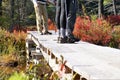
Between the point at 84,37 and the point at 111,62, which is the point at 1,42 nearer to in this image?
the point at 84,37

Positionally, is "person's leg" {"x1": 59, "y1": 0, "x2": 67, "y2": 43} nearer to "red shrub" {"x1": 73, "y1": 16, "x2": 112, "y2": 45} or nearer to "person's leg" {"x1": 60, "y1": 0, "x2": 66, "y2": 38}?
"person's leg" {"x1": 60, "y1": 0, "x2": 66, "y2": 38}

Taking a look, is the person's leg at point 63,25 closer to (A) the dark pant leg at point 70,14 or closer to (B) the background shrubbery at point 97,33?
(A) the dark pant leg at point 70,14

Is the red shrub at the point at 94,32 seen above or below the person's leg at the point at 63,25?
below

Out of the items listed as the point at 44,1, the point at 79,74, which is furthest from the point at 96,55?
the point at 44,1

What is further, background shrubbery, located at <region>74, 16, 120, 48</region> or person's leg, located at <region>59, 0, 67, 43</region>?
background shrubbery, located at <region>74, 16, 120, 48</region>

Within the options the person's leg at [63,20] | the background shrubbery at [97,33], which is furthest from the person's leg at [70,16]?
the background shrubbery at [97,33]

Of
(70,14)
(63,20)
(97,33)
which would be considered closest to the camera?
(70,14)

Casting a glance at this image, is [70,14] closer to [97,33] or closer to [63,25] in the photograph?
[63,25]

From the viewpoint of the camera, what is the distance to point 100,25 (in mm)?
13484

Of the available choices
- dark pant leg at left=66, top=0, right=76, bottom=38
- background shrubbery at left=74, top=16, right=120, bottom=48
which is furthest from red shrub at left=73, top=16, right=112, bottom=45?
dark pant leg at left=66, top=0, right=76, bottom=38

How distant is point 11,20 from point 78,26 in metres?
12.6

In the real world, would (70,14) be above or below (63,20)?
above

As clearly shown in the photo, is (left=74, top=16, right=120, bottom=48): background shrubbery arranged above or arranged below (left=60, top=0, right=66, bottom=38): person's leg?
below

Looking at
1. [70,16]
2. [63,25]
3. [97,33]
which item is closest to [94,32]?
[97,33]
